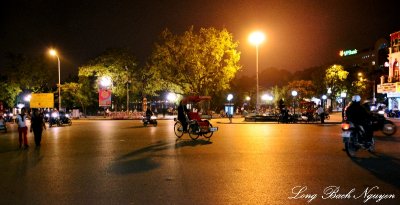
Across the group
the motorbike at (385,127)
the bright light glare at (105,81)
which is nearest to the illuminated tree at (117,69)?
the bright light glare at (105,81)

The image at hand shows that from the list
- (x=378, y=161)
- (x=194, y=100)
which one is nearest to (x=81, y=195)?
(x=378, y=161)

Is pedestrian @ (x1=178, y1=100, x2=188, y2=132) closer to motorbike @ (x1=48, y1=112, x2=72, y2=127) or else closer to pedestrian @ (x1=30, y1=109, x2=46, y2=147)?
pedestrian @ (x1=30, y1=109, x2=46, y2=147)

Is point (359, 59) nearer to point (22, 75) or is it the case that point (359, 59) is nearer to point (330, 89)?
point (330, 89)

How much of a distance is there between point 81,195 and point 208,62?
42496 mm

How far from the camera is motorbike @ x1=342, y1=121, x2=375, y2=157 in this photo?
42.4ft

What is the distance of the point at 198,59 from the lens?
4909 centimetres

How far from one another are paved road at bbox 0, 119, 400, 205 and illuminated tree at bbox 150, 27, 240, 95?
34.7 meters

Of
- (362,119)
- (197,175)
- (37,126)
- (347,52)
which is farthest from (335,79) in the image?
(347,52)

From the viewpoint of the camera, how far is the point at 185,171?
10445mm

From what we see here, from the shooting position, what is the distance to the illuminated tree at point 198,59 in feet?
161

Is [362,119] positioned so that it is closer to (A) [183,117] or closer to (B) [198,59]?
(A) [183,117]

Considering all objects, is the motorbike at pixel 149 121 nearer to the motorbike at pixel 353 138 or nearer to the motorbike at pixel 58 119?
the motorbike at pixel 58 119

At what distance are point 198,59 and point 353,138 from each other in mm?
36988

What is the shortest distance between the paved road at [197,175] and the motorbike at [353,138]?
0.32 m
